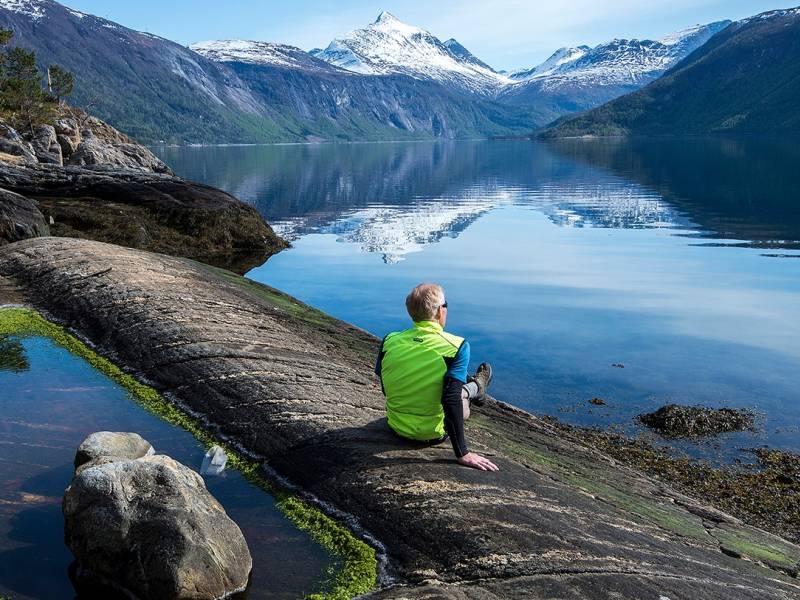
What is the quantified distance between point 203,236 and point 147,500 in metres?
33.0

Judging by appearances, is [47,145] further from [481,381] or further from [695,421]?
[481,381]

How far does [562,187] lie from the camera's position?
94688 millimetres

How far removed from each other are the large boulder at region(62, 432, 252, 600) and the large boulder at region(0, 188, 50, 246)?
24.3 meters

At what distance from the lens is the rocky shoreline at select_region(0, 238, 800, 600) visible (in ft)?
27.0

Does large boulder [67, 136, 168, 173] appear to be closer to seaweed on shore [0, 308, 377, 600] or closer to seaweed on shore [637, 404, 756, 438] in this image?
seaweed on shore [0, 308, 377, 600]

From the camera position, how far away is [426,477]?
9.82 m

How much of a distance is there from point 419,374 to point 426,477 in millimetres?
1473

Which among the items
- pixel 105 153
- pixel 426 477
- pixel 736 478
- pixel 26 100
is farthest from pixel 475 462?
pixel 26 100

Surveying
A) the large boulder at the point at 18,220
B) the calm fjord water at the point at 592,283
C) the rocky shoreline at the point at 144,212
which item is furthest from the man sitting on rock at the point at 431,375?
the rocky shoreline at the point at 144,212

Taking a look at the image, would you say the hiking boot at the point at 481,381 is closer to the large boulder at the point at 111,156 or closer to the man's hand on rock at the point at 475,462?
the man's hand on rock at the point at 475,462

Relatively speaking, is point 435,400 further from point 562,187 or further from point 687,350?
point 562,187

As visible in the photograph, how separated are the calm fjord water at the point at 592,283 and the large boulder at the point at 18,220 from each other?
35.7 ft

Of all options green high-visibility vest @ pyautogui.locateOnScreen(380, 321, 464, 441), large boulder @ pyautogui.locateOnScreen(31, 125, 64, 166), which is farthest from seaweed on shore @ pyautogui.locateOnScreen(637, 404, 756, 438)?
large boulder @ pyautogui.locateOnScreen(31, 125, 64, 166)

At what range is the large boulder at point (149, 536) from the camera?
7496 mm
